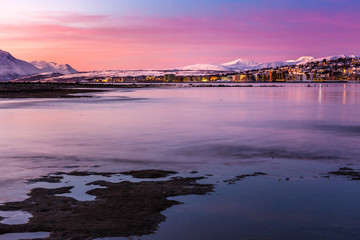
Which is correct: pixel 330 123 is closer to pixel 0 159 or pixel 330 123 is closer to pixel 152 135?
pixel 152 135

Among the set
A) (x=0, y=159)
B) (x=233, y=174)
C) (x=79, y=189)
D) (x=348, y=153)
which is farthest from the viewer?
(x=348, y=153)

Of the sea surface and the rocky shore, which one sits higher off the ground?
the rocky shore

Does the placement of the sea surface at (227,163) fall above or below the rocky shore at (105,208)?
below

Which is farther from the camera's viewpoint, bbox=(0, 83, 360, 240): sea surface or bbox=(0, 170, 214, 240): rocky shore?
bbox=(0, 83, 360, 240): sea surface

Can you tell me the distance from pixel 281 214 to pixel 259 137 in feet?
37.8

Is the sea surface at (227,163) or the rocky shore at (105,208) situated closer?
the rocky shore at (105,208)

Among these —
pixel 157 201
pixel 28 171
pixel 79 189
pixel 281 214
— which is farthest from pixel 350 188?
pixel 28 171

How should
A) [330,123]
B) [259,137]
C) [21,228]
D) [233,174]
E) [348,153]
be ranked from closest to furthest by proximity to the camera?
[21,228]
[233,174]
[348,153]
[259,137]
[330,123]

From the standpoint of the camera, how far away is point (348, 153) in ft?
49.9

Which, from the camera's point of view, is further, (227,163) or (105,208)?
(227,163)

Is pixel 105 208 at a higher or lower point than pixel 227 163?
higher

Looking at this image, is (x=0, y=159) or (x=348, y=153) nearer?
(x=0, y=159)

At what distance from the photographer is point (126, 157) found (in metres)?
14.4

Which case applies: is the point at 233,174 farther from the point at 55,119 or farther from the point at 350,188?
the point at 55,119
